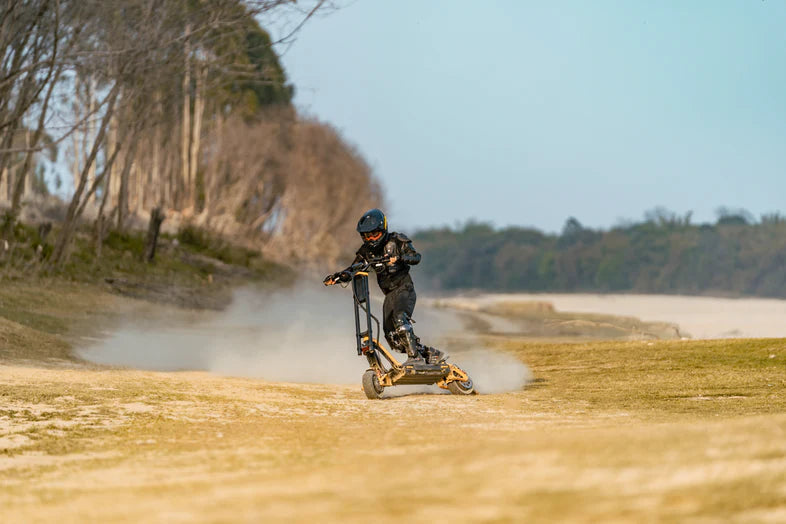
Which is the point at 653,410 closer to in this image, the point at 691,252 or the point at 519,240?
the point at 691,252

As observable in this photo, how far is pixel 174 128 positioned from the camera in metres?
50.9

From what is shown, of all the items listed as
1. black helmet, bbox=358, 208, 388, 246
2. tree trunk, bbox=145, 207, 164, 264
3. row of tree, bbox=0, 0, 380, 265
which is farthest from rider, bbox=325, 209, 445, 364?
tree trunk, bbox=145, 207, 164, 264

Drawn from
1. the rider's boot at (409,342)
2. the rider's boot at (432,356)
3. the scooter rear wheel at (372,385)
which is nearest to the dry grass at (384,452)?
the scooter rear wheel at (372,385)

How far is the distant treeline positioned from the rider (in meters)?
48.0

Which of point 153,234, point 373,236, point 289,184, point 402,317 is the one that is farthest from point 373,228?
point 289,184

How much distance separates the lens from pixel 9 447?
8.38m

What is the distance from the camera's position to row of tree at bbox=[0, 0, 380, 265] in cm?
2312

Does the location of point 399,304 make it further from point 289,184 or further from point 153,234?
point 289,184

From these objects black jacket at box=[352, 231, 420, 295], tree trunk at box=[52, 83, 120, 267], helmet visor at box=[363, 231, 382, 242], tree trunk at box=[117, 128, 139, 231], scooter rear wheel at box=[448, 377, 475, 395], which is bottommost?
scooter rear wheel at box=[448, 377, 475, 395]

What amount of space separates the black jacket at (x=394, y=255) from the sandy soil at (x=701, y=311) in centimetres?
1608

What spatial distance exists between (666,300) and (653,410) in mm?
52765

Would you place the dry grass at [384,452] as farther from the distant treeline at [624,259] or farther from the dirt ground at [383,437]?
the distant treeline at [624,259]

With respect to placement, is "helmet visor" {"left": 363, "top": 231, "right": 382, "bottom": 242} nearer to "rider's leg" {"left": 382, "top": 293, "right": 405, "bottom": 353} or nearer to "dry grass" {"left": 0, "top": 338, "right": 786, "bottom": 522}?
"rider's leg" {"left": 382, "top": 293, "right": 405, "bottom": 353}

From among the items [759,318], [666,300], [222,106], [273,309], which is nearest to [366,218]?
[273,309]
